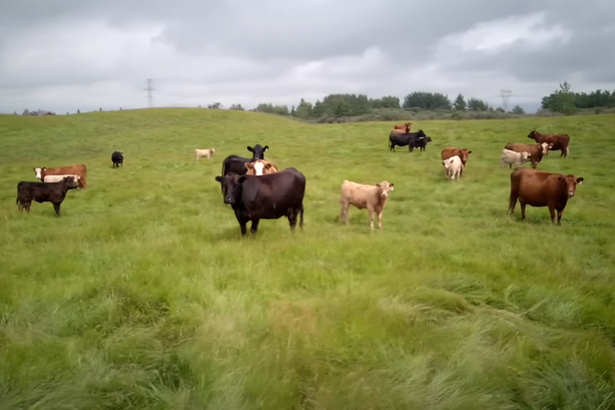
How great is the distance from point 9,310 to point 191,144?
31.4 m

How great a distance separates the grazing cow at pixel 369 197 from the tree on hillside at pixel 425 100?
11156 cm

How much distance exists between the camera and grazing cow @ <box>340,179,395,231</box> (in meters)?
11.0

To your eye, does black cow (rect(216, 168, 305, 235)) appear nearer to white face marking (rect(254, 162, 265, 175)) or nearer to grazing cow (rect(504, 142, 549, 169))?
white face marking (rect(254, 162, 265, 175))

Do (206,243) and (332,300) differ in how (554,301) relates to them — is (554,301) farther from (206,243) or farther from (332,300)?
(206,243)

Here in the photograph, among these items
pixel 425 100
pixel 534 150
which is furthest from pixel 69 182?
pixel 425 100

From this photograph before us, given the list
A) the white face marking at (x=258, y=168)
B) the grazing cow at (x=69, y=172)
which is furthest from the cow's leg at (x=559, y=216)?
the grazing cow at (x=69, y=172)

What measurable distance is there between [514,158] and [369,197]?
39.6ft

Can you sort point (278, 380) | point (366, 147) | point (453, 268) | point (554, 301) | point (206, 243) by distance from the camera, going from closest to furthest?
point (278, 380)
point (554, 301)
point (453, 268)
point (206, 243)
point (366, 147)

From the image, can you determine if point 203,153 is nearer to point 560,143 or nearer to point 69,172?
point 69,172

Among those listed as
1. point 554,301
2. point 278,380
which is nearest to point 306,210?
point 554,301

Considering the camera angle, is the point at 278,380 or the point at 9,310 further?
the point at 9,310

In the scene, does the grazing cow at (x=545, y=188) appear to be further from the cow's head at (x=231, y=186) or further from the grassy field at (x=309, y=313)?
the cow's head at (x=231, y=186)

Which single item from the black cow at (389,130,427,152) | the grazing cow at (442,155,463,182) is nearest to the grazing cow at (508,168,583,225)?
the grazing cow at (442,155,463,182)

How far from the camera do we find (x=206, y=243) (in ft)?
27.7
